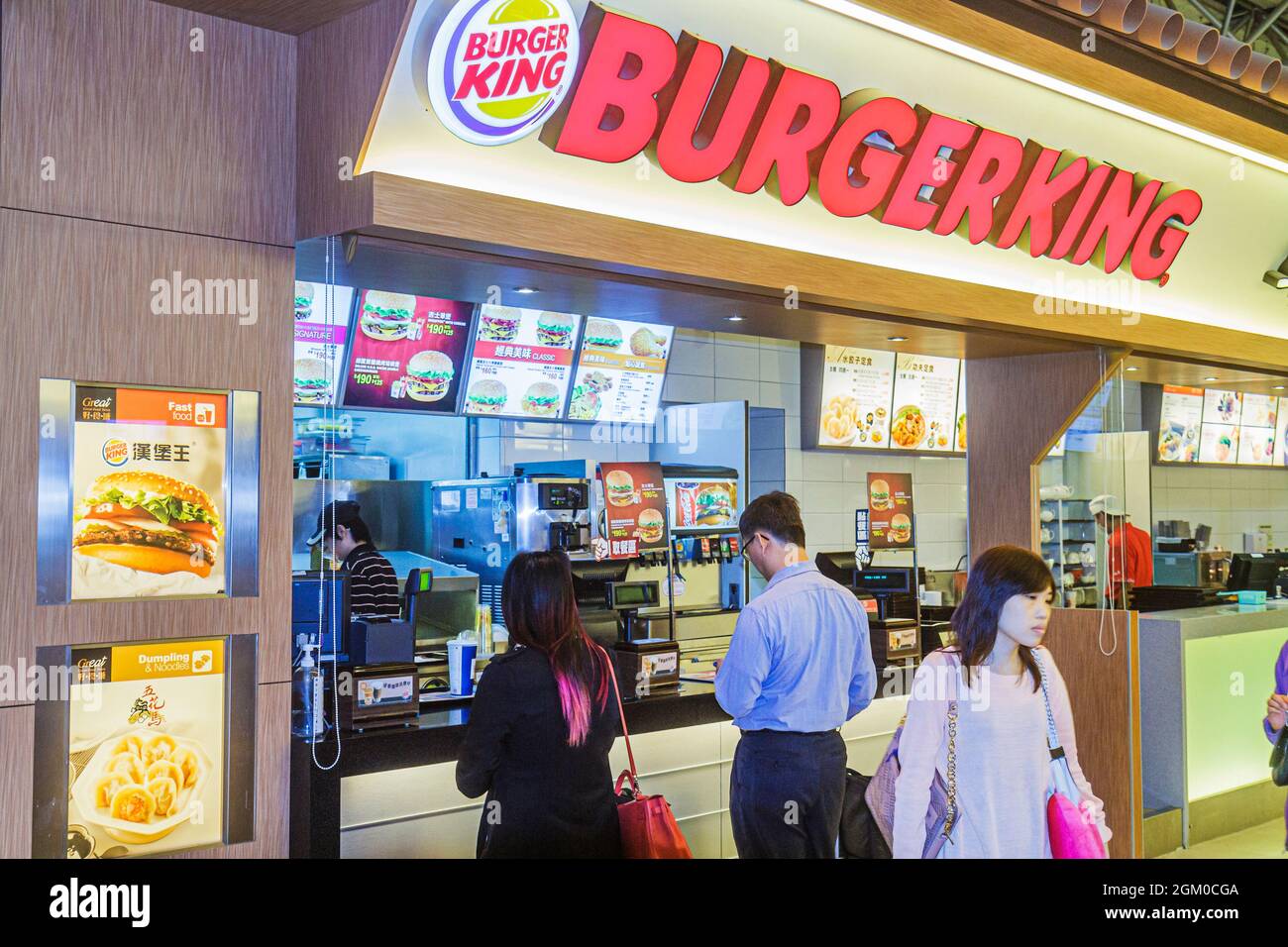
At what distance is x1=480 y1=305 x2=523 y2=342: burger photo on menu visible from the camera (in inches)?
248

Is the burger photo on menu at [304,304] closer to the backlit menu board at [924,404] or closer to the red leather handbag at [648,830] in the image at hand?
the red leather handbag at [648,830]

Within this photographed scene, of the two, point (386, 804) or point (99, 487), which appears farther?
point (386, 804)

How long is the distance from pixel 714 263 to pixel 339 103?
3.83ft

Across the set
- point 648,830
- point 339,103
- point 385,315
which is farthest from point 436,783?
point 385,315

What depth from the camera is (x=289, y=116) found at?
2.82 meters

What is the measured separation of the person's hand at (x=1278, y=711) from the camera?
3546 mm

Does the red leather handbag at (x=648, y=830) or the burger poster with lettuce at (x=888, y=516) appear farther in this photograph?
the burger poster with lettuce at (x=888, y=516)

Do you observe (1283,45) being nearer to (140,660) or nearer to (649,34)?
(649,34)

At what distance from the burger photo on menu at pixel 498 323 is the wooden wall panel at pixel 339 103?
3.45 metres

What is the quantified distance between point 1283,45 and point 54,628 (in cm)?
1012

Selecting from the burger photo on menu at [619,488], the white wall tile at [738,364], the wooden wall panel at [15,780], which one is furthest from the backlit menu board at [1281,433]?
the wooden wall panel at [15,780]

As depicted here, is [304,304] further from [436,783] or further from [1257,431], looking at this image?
[1257,431]

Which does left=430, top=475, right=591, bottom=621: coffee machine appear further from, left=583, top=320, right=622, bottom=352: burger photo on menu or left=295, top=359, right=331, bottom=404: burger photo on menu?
left=583, top=320, right=622, bottom=352: burger photo on menu
